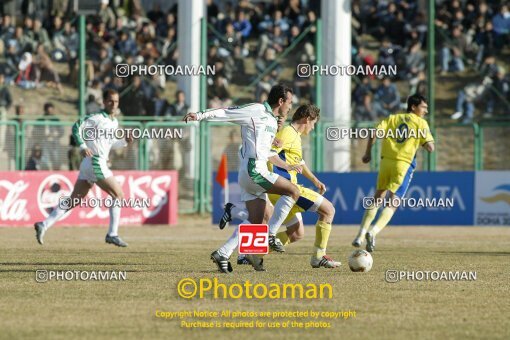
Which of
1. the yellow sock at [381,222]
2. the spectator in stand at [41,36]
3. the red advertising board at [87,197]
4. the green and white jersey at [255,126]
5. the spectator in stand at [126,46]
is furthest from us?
the spectator in stand at [126,46]

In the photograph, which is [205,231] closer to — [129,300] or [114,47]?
[114,47]

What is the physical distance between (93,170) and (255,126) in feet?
19.6

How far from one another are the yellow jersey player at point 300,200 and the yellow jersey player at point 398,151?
9.36 feet

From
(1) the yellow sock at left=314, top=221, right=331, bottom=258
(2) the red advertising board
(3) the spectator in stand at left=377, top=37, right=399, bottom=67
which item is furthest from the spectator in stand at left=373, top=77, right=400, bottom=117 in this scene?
(1) the yellow sock at left=314, top=221, right=331, bottom=258

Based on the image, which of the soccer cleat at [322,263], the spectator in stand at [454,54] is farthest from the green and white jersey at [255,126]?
the spectator in stand at [454,54]

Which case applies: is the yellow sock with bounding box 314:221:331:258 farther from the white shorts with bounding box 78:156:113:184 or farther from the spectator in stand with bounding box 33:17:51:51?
the spectator in stand with bounding box 33:17:51:51

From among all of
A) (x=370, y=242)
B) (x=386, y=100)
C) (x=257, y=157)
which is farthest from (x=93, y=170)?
(x=386, y=100)

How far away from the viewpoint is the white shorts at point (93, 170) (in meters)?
19.4

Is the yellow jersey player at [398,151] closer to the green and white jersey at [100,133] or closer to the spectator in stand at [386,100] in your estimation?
the green and white jersey at [100,133]

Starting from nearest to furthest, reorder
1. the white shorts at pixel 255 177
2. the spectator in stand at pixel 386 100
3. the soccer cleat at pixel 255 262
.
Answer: the white shorts at pixel 255 177
the soccer cleat at pixel 255 262
the spectator in stand at pixel 386 100

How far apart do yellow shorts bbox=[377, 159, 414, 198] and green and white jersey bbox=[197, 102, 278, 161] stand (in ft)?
16.2

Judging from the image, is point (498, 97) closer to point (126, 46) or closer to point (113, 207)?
point (126, 46)

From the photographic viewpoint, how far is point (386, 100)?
2989 centimetres

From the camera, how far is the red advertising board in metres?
26.1
